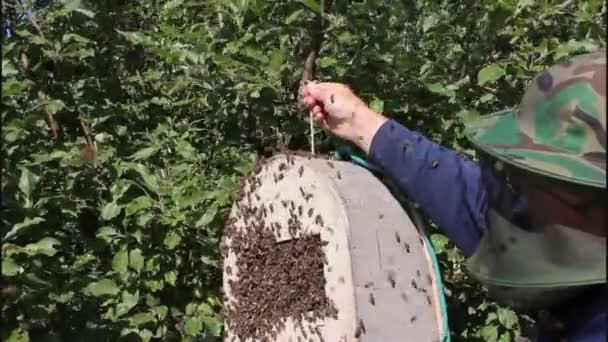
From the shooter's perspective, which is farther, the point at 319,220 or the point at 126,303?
the point at 126,303

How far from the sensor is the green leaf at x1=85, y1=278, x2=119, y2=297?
2.36 meters

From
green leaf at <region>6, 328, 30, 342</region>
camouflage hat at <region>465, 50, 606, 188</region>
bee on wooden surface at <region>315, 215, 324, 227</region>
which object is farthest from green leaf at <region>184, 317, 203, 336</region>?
camouflage hat at <region>465, 50, 606, 188</region>

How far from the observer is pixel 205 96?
264cm

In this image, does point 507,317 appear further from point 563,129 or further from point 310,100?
point 563,129

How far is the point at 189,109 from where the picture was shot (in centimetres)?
279

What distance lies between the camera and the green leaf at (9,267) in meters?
2.10

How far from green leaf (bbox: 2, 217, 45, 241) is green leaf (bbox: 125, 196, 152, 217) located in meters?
0.25

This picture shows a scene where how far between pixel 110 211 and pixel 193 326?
0.39 meters

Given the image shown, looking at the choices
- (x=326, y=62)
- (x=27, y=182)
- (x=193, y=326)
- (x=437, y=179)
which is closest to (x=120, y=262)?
(x=193, y=326)

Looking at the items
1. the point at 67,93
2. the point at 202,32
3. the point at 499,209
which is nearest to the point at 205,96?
the point at 202,32

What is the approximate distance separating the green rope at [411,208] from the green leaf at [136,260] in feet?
1.80

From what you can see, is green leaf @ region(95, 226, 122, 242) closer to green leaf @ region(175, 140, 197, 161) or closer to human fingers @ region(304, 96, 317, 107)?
green leaf @ region(175, 140, 197, 161)

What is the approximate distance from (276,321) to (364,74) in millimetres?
696

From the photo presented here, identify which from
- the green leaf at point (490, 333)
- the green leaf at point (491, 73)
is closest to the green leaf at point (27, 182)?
the green leaf at point (491, 73)
